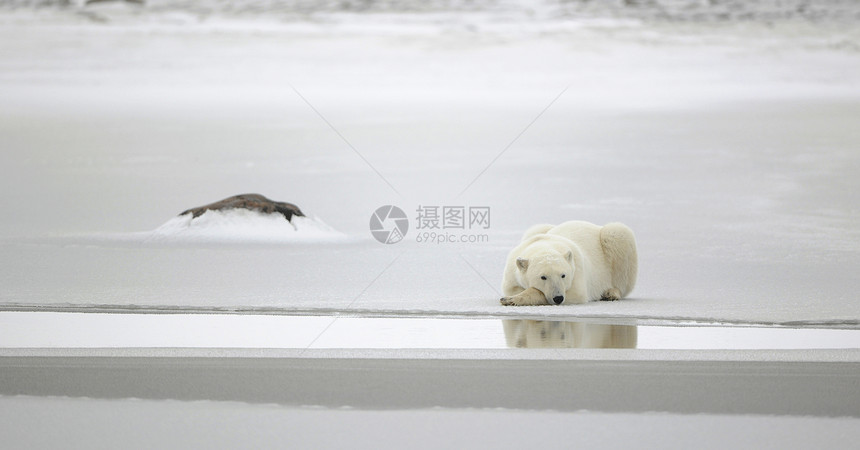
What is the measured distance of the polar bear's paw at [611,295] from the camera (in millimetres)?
2713

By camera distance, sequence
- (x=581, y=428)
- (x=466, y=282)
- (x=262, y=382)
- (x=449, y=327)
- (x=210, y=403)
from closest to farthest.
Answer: (x=581, y=428)
(x=210, y=403)
(x=262, y=382)
(x=449, y=327)
(x=466, y=282)

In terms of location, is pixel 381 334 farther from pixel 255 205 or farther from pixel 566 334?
pixel 255 205

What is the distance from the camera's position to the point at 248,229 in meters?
3.56

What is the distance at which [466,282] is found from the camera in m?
2.99

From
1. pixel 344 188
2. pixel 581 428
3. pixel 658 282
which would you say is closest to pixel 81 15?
pixel 344 188

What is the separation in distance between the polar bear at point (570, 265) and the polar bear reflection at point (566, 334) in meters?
0.19

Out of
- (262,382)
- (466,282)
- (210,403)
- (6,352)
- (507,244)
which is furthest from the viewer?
(507,244)

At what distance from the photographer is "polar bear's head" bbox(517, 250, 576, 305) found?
245 centimetres

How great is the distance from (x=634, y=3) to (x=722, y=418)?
343 cm

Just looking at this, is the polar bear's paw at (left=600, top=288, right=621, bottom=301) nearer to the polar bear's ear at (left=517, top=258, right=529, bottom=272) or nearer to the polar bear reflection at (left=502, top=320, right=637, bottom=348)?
the polar bear's ear at (left=517, top=258, right=529, bottom=272)

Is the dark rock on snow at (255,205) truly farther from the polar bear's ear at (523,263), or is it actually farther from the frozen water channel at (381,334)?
the polar bear's ear at (523,263)

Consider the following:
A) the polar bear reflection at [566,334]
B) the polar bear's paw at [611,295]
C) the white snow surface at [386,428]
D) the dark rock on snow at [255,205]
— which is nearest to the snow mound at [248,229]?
the dark rock on snow at [255,205]

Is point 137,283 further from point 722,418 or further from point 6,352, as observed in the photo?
point 722,418

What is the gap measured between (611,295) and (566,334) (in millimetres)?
625
